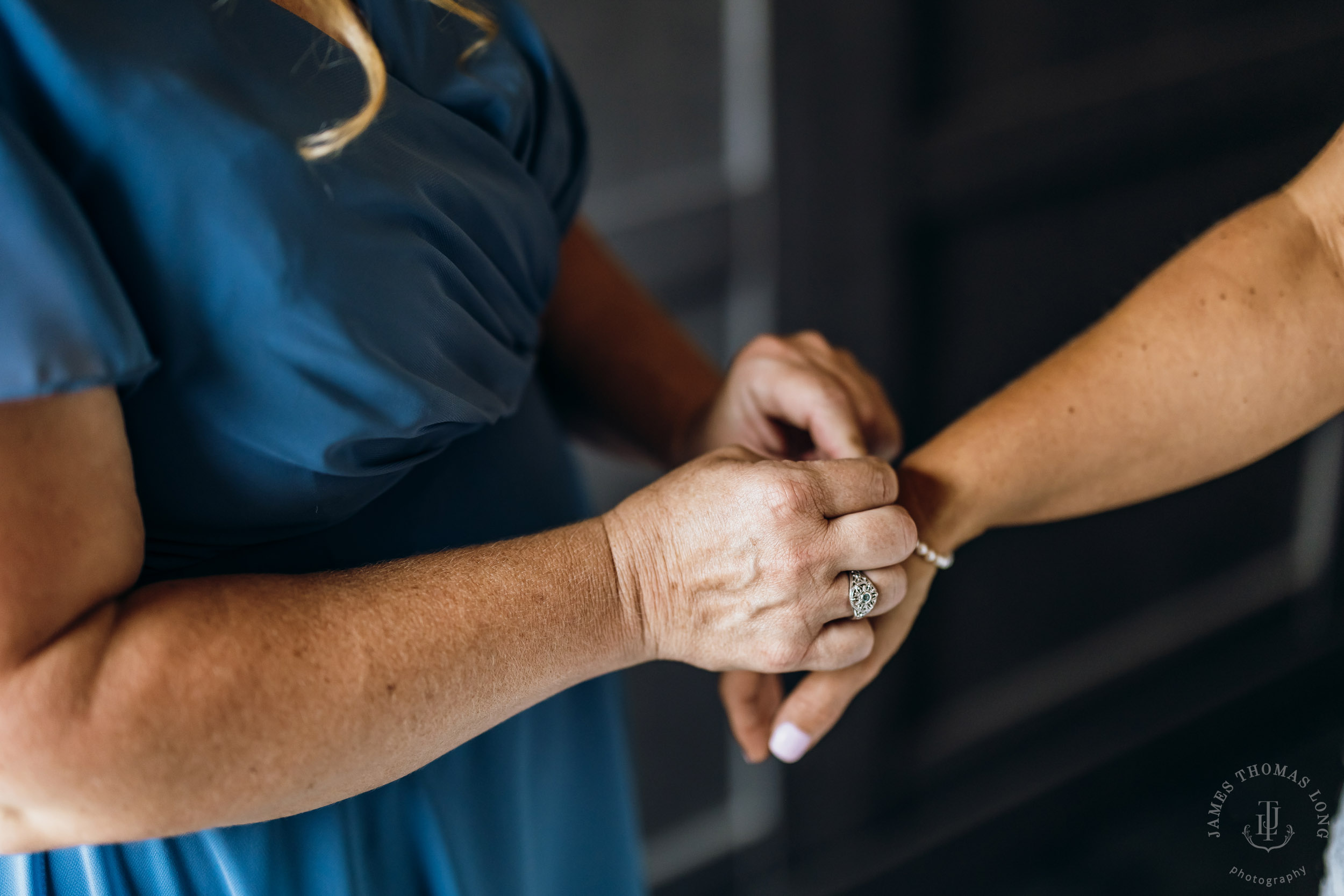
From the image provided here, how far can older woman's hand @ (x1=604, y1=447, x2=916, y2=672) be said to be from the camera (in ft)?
2.25

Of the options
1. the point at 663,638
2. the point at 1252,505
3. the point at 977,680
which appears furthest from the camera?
the point at 1252,505

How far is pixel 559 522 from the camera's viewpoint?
891 millimetres

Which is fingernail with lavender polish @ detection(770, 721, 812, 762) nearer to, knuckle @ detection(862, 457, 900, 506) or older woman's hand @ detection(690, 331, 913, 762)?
older woman's hand @ detection(690, 331, 913, 762)

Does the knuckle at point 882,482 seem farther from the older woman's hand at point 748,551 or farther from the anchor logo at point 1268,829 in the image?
the anchor logo at point 1268,829

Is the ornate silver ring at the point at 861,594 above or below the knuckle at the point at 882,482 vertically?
below

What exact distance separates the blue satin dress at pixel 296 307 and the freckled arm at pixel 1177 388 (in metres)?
0.35

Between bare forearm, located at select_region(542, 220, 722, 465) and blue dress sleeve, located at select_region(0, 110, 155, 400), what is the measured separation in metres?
0.56

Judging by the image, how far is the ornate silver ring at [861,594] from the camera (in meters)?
0.73

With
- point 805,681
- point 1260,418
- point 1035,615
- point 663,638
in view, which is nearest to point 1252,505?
point 1035,615

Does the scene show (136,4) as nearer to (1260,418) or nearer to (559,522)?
(559,522)

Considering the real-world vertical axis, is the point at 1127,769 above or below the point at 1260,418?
below

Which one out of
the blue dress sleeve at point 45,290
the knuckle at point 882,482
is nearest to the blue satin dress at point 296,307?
the blue dress sleeve at point 45,290

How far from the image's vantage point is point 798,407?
0.89 metres

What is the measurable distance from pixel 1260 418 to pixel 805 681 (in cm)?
39
